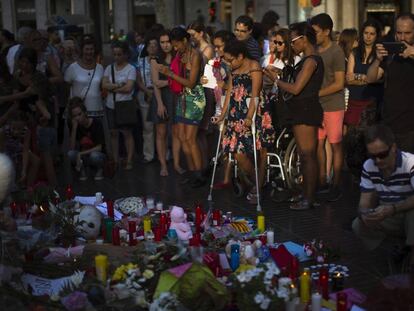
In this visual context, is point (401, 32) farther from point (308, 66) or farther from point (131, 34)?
point (131, 34)

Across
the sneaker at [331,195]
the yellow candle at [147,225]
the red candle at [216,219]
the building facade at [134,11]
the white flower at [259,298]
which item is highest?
the building facade at [134,11]

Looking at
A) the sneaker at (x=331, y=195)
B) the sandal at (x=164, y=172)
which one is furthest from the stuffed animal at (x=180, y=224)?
the sandal at (x=164, y=172)

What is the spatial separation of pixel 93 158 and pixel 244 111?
275 centimetres

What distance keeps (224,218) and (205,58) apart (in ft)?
10.7

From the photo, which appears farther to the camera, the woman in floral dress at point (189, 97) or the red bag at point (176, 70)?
the red bag at point (176, 70)

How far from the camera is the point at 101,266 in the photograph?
504 cm

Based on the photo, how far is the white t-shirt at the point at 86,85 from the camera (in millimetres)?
10500

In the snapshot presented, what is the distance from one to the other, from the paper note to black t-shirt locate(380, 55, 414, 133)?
9.13ft

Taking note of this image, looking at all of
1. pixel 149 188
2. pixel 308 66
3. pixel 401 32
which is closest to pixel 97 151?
pixel 149 188

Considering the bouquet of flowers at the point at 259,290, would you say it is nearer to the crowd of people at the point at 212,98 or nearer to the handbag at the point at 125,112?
the crowd of people at the point at 212,98

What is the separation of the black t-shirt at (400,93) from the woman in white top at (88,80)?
4847 millimetres

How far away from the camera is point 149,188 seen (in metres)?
9.57

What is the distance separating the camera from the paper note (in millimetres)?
9164

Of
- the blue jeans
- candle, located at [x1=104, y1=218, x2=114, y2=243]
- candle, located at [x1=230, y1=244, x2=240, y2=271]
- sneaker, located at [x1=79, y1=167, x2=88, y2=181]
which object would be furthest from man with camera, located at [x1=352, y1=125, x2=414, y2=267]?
sneaker, located at [x1=79, y1=167, x2=88, y2=181]
